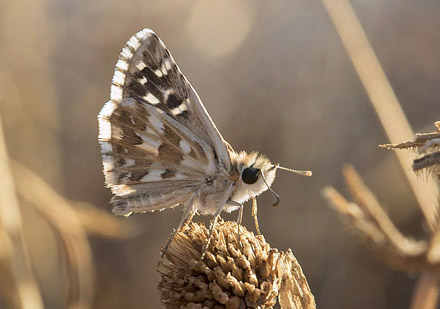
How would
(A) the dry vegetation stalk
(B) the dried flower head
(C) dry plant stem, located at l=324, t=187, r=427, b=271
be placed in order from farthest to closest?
1. (A) the dry vegetation stalk
2. (B) the dried flower head
3. (C) dry plant stem, located at l=324, t=187, r=427, b=271

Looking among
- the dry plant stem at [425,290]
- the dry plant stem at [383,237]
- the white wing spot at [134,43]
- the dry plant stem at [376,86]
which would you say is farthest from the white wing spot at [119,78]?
the dry plant stem at [425,290]

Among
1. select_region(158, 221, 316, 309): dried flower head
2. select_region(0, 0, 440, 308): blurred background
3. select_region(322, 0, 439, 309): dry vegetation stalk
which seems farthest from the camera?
select_region(0, 0, 440, 308): blurred background

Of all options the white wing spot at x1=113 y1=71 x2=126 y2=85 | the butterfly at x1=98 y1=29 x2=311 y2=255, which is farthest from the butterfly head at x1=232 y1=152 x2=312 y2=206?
the white wing spot at x1=113 y1=71 x2=126 y2=85

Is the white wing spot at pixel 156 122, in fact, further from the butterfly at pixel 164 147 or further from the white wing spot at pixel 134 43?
the white wing spot at pixel 134 43

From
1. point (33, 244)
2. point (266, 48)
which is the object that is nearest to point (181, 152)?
point (33, 244)

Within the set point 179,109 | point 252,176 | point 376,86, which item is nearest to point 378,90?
point 376,86

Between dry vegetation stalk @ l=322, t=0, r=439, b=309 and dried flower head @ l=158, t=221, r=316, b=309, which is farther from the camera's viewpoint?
dry vegetation stalk @ l=322, t=0, r=439, b=309

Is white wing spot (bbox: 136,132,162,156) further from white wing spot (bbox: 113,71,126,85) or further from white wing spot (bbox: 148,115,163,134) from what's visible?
white wing spot (bbox: 113,71,126,85)
